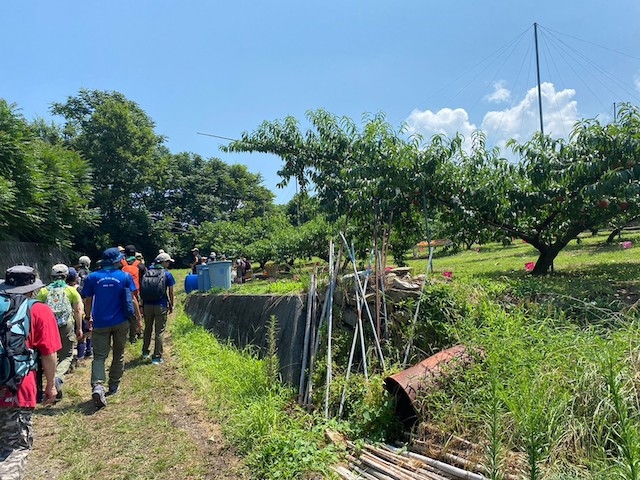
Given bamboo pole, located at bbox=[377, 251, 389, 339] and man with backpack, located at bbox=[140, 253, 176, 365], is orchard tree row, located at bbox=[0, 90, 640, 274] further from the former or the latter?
man with backpack, located at bbox=[140, 253, 176, 365]

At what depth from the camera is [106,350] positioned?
5.66 m

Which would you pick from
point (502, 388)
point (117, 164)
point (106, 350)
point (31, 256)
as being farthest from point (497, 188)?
point (117, 164)

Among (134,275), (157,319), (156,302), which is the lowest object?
(157,319)

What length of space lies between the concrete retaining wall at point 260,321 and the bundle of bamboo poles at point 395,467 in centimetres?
189

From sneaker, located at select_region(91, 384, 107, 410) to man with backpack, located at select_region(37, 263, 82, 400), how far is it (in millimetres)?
923

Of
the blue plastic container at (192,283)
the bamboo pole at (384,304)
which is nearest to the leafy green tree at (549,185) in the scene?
the bamboo pole at (384,304)

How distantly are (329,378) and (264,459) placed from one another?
1.31 m

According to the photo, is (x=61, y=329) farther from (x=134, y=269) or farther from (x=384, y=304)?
(x=384, y=304)

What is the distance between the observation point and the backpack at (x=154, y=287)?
7.25 m

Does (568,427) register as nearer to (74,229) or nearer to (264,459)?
(264,459)

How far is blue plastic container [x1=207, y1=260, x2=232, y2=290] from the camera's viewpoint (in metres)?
10.7

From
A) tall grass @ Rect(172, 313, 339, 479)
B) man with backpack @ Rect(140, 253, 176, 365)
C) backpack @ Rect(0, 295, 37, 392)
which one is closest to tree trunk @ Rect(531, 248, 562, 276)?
tall grass @ Rect(172, 313, 339, 479)

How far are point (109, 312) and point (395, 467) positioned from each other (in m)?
3.97

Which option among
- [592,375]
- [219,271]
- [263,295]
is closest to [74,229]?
[219,271]
